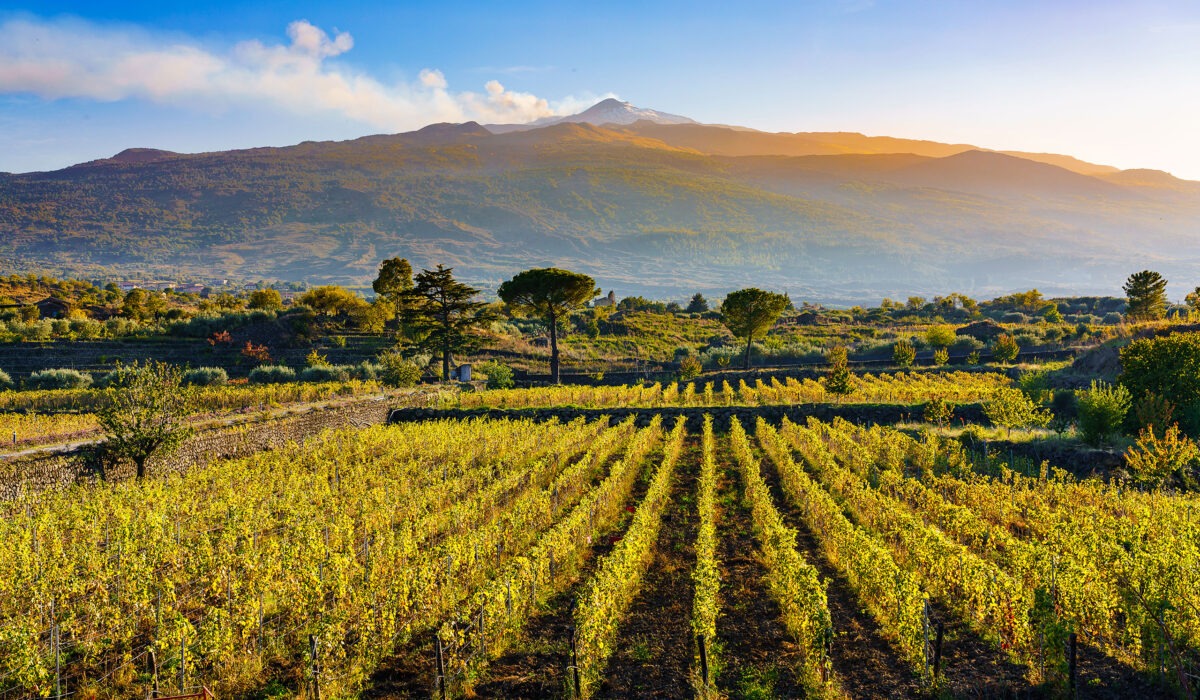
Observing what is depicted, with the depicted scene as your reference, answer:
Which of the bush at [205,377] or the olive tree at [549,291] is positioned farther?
the olive tree at [549,291]

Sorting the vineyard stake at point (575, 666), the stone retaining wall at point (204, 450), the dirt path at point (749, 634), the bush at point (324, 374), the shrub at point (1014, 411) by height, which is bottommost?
the dirt path at point (749, 634)

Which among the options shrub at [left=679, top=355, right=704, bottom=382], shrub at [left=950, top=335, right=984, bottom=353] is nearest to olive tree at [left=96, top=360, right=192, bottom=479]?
shrub at [left=679, top=355, right=704, bottom=382]

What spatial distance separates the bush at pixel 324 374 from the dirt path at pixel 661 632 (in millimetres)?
33848

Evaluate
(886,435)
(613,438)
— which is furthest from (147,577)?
(886,435)

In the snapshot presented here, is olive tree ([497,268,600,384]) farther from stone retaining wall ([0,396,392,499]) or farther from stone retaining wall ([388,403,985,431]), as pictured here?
stone retaining wall ([0,396,392,499])

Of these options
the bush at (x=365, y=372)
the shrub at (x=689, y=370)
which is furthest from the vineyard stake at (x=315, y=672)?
the shrub at (x=689, y=370)

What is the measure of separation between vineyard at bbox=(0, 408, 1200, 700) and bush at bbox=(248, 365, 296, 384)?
24.9 meters

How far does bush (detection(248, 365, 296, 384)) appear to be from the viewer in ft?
144

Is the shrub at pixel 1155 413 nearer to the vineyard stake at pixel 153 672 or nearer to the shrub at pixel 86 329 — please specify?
the vineyard stake at pixel 153 672

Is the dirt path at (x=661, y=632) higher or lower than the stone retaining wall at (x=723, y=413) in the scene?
lower

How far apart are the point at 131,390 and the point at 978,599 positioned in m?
23.4

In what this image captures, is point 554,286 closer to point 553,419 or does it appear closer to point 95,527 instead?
point 553,419

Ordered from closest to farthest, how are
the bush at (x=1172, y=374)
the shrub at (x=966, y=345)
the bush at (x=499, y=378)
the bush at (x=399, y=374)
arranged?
1. the bush at (x=1172, y=374)
2. the bush at (x=399, y=374)
3. the bush at (x=499, y=378)
4. the shrub at (x=966, y=345)

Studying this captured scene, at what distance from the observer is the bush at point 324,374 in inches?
1758
